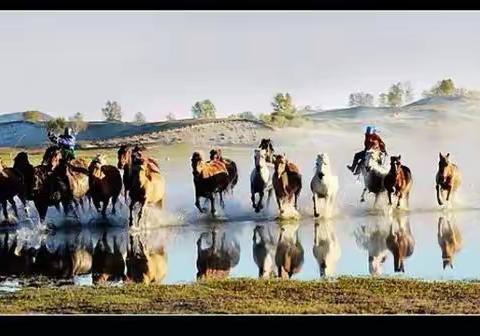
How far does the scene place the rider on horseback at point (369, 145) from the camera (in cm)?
394

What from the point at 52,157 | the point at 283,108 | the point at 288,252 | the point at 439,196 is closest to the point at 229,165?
the point at 283,108

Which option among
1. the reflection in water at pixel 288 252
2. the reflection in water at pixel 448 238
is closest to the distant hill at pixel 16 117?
the reflection in water at pixel 288 252

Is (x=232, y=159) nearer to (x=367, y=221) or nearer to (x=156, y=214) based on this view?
(x=156, y=214)

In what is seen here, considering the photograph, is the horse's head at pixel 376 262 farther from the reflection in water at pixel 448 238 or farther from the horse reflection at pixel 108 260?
the horse reflection at pixel 108 260

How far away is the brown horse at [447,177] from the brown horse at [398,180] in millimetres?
124

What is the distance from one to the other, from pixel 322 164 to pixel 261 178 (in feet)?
0.91

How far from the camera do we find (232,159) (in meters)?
3.96

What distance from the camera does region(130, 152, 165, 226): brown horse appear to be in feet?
13.0

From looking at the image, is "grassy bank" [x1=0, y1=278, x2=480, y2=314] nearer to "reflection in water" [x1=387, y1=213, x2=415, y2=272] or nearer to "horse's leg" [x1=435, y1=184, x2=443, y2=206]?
"reflection in water" [x1=387, y1=213, x2=415, y2=272]

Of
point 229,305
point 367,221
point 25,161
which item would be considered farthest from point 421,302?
point 25,161

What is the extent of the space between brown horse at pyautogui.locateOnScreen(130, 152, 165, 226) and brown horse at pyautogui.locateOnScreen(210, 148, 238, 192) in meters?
0.26

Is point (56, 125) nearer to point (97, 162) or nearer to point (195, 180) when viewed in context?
point (97, 162)

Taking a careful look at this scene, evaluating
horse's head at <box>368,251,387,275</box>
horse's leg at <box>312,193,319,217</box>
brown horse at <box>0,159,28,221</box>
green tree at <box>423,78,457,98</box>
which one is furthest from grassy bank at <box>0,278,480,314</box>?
green tree at <box>423,78,457,98</box>

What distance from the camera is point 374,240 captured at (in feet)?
13.0
